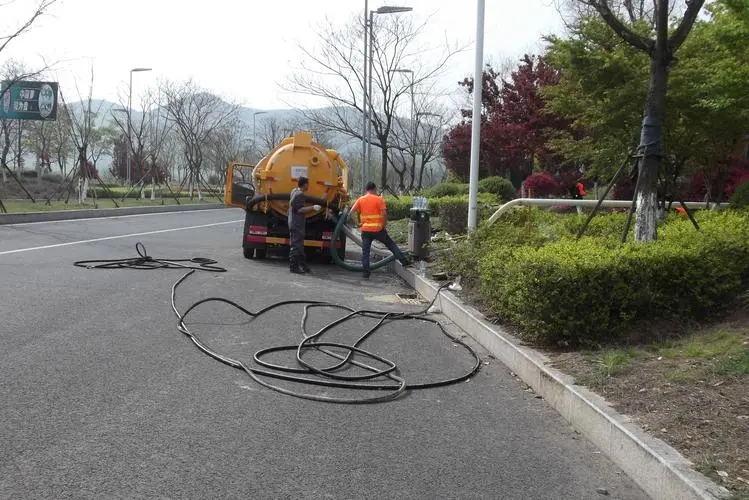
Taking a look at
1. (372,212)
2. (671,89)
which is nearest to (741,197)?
(671,89)

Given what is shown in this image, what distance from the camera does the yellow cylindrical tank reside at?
1395cm

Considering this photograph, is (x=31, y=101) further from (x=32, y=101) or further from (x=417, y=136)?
(x=417, y=136)

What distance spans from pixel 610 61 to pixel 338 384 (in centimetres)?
939

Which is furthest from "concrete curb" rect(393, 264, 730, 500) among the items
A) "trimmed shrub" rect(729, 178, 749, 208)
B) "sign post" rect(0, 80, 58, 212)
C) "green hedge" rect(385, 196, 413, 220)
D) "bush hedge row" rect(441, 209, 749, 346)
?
"sign post" rect(0, 80, 58, 212)

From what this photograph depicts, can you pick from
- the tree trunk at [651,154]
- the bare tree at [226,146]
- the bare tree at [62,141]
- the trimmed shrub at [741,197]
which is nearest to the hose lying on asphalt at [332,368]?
the tree trunk at [651,154]

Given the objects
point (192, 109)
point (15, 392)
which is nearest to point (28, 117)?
point (192, 109)

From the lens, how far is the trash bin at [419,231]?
13008 mm

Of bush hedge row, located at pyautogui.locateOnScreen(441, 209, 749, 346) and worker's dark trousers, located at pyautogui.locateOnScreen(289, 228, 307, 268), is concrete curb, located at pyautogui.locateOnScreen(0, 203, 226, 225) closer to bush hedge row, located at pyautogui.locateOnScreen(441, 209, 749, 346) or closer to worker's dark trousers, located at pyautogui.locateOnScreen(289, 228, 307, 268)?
worker's dark trousers, located at pyautogui.locateOnScreen(289, 228, 307, 268)

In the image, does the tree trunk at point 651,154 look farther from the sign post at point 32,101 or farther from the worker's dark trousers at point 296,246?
the sign post at point 32,101

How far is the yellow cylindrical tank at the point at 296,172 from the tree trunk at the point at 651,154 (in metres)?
7.31

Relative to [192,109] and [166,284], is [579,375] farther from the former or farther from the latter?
[192,109]

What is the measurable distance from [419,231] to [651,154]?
19.2ft

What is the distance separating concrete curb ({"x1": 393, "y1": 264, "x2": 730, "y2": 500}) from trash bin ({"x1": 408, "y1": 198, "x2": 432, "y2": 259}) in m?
5.80

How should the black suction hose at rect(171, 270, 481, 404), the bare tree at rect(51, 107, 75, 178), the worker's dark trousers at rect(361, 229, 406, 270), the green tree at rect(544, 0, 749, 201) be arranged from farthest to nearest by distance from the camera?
the bare tree at rect(51, 107, 75, 178), the worker's dark trousers at rect(361, 229, 406, 270), the green tree at rect(544, 0, 749, 201), the black suction hose at rect(171, 270, 481, 404)
